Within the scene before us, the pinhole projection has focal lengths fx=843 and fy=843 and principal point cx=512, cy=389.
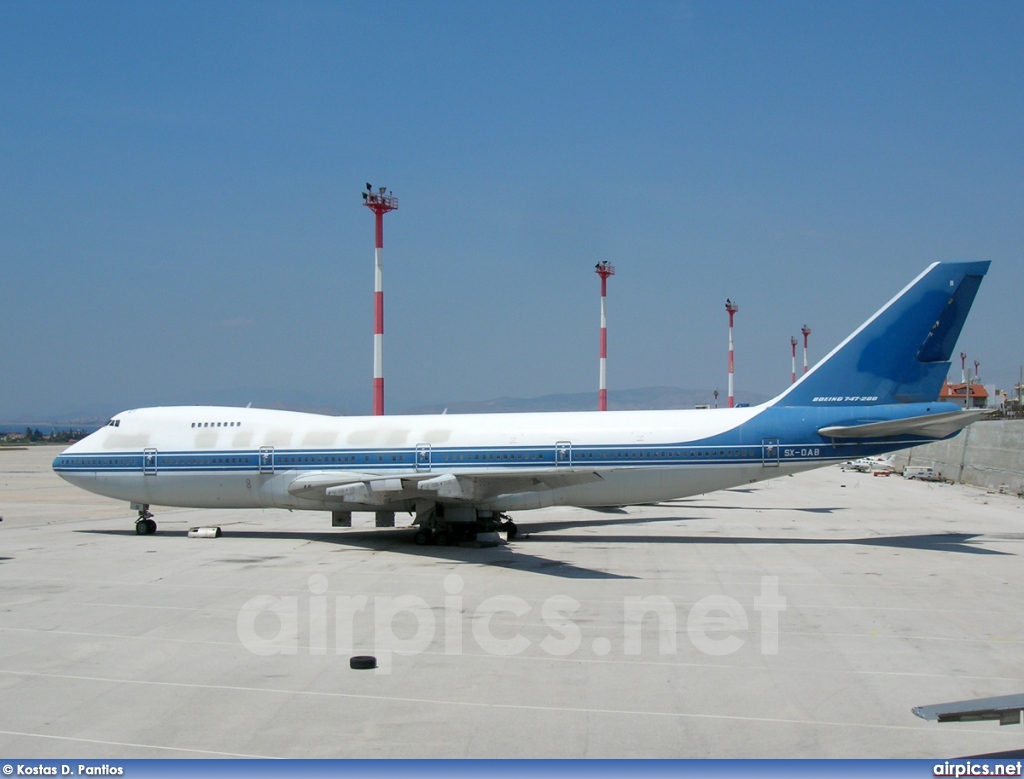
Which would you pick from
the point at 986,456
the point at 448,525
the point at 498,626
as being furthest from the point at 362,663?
the point at 986,456

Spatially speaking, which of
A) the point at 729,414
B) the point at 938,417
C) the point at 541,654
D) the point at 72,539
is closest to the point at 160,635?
the point at 541,654

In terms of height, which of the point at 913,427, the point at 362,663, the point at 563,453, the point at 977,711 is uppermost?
the point at 913,427

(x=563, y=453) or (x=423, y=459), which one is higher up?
(x=563, y=453)

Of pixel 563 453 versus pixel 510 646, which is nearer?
pixel 510 646

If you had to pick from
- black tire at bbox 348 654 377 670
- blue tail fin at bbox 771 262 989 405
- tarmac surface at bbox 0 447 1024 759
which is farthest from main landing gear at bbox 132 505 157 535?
blue tail fin at bbox 771 262 989 405

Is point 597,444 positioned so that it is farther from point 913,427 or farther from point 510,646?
point 510,646

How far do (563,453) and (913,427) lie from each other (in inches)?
Result: 404

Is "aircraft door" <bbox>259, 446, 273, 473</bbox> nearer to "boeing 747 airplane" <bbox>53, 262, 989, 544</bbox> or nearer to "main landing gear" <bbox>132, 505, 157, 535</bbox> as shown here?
"boeing 747 airplane" <bbox>53, 262, 989, 544</bbox>

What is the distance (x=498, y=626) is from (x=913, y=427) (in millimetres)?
15943

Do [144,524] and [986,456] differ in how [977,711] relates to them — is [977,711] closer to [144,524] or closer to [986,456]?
[144,524]

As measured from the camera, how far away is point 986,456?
4978 cm

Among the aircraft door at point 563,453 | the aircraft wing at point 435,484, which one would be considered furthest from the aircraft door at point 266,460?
the aircraft door at point 563,453

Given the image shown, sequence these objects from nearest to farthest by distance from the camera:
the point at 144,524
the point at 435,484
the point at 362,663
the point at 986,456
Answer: the point at 362,663 < the point at 435,484 < the point at 144,524 < the point at 986,456

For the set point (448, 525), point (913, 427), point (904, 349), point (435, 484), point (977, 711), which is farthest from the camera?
point (904, 349)
